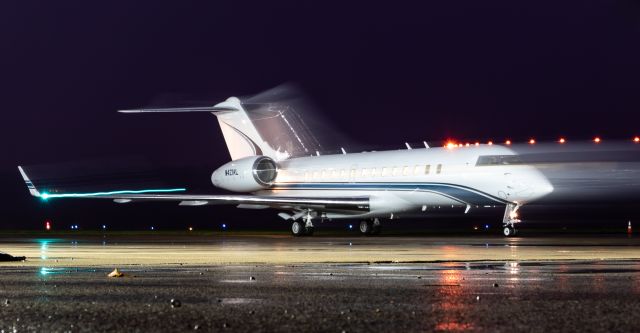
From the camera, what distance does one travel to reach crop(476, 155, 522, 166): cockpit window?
4088 cm

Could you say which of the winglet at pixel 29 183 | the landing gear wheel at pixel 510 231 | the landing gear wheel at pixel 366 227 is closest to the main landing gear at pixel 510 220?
the landing gear wheel at pixel 510 231

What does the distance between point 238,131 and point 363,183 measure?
31.4 feet

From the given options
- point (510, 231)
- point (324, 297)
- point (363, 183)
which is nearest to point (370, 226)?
point (363, 183)

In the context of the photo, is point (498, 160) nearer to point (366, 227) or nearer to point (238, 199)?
point (366, 227)

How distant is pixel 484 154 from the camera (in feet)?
136

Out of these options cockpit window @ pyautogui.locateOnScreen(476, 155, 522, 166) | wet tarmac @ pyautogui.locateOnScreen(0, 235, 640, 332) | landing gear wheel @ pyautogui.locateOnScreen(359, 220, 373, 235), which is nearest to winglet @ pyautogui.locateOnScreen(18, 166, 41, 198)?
landing gear wheel @ pyautogui.locateOnScreen(359, 220, 373, 235)

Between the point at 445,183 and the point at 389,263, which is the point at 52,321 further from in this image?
the point at 445,183

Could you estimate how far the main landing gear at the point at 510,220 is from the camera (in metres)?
39.2

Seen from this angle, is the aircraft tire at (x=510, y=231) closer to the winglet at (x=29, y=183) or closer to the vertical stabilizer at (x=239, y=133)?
the vertical stabilizer at (x=239, y=133)

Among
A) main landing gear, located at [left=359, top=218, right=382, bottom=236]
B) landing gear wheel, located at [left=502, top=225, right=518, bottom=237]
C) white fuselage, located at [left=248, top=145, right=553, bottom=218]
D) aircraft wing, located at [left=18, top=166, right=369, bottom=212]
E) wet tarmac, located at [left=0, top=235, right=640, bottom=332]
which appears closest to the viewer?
wet tarmac, located at [left=0, top=235, right=640, bottom=332]

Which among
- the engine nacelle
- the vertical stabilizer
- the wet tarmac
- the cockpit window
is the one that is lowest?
the wet tarmac

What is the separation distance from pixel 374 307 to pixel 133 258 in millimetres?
11730

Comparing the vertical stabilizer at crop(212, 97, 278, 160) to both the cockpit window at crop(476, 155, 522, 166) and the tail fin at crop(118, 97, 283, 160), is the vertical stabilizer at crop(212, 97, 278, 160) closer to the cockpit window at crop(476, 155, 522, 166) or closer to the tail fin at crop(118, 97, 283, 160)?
the tail fin at crop(118, 97, 283, 160)

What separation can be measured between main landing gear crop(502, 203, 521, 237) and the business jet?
35 mm
